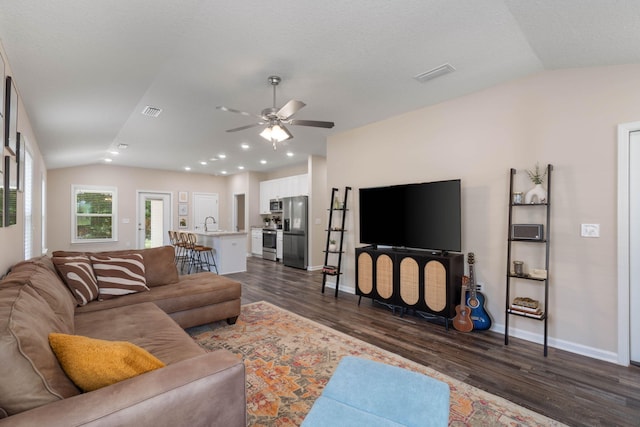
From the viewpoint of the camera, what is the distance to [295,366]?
2.46 m

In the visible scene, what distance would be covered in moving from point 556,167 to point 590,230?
65 cm

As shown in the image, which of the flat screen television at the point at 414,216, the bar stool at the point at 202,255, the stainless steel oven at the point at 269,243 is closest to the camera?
the flat screen television at the point at 414,216

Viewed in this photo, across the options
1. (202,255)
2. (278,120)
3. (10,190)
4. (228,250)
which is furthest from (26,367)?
(202,255)

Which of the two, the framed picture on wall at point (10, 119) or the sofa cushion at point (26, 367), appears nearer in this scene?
the sofa cushion at point (26, 367)

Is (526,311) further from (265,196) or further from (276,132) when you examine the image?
(265,196)

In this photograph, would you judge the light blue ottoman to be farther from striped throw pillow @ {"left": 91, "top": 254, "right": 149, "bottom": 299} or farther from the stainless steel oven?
the stainless steel oven

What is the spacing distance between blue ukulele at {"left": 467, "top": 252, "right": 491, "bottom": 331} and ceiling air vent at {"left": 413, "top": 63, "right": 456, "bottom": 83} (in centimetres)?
198

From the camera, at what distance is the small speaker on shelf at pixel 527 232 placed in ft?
9.40

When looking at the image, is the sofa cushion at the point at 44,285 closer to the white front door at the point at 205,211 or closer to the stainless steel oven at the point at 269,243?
the stainless steel oven at the point at 269,243

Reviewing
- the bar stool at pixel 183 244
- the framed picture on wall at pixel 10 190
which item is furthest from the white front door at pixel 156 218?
the framed picture on wall at pixel 10 190

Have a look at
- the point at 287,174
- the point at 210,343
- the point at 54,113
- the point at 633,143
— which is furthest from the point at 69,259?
the point at 287,174

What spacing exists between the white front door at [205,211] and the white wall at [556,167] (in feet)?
25.4

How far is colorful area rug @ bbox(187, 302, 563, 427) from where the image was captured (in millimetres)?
1877

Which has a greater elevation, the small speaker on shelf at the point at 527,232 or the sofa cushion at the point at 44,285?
the small speaker on shelf at the point at 527,232
